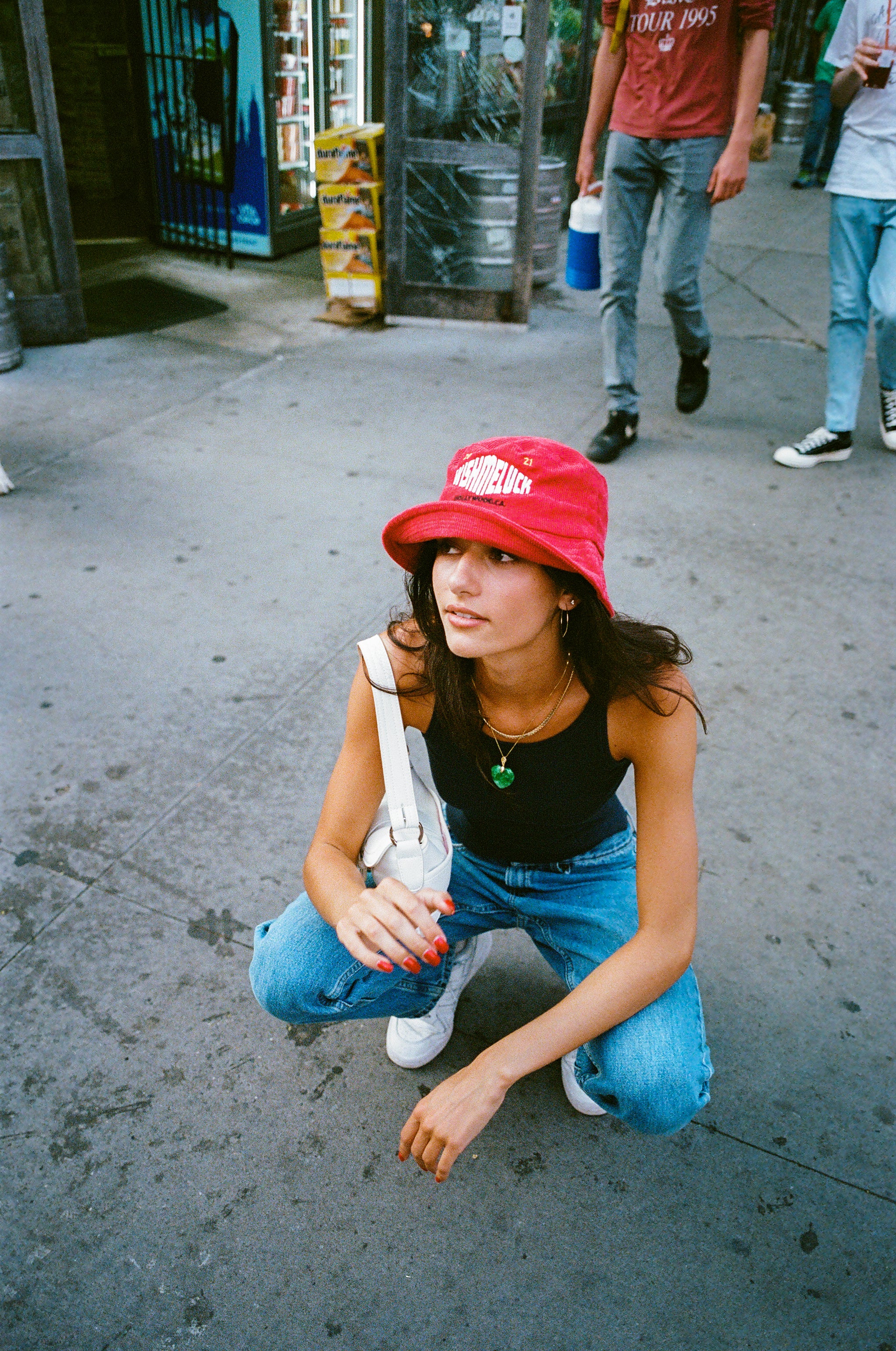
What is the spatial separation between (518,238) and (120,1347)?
5.47m

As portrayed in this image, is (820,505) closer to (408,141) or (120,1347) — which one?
(408,141)

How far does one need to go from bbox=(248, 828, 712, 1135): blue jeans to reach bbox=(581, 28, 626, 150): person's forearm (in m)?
3.30

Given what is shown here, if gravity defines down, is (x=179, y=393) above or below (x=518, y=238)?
below

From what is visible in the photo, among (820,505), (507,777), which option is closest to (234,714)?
(507,777)

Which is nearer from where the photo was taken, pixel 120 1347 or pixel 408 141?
pixel 120 1347

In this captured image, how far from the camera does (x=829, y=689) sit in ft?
9.33

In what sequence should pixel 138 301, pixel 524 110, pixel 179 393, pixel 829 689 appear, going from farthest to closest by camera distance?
pixel 138 301 < pixel 524 110 < pixel 179 393 < pixel 829 689

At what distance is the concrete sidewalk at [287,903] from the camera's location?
1493 millimetres

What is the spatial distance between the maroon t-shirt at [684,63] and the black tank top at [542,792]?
3053mm

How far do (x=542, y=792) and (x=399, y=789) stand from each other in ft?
0.83

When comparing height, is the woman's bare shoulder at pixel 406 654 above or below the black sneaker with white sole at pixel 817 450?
above

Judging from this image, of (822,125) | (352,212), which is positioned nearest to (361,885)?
(352,212)

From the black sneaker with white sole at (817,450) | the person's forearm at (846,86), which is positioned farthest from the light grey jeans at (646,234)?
the black sneaker with white sole at (817,450)

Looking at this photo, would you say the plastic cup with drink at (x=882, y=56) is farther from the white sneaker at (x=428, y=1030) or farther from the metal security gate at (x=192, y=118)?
the metal security gate at (x=192, y=118)
